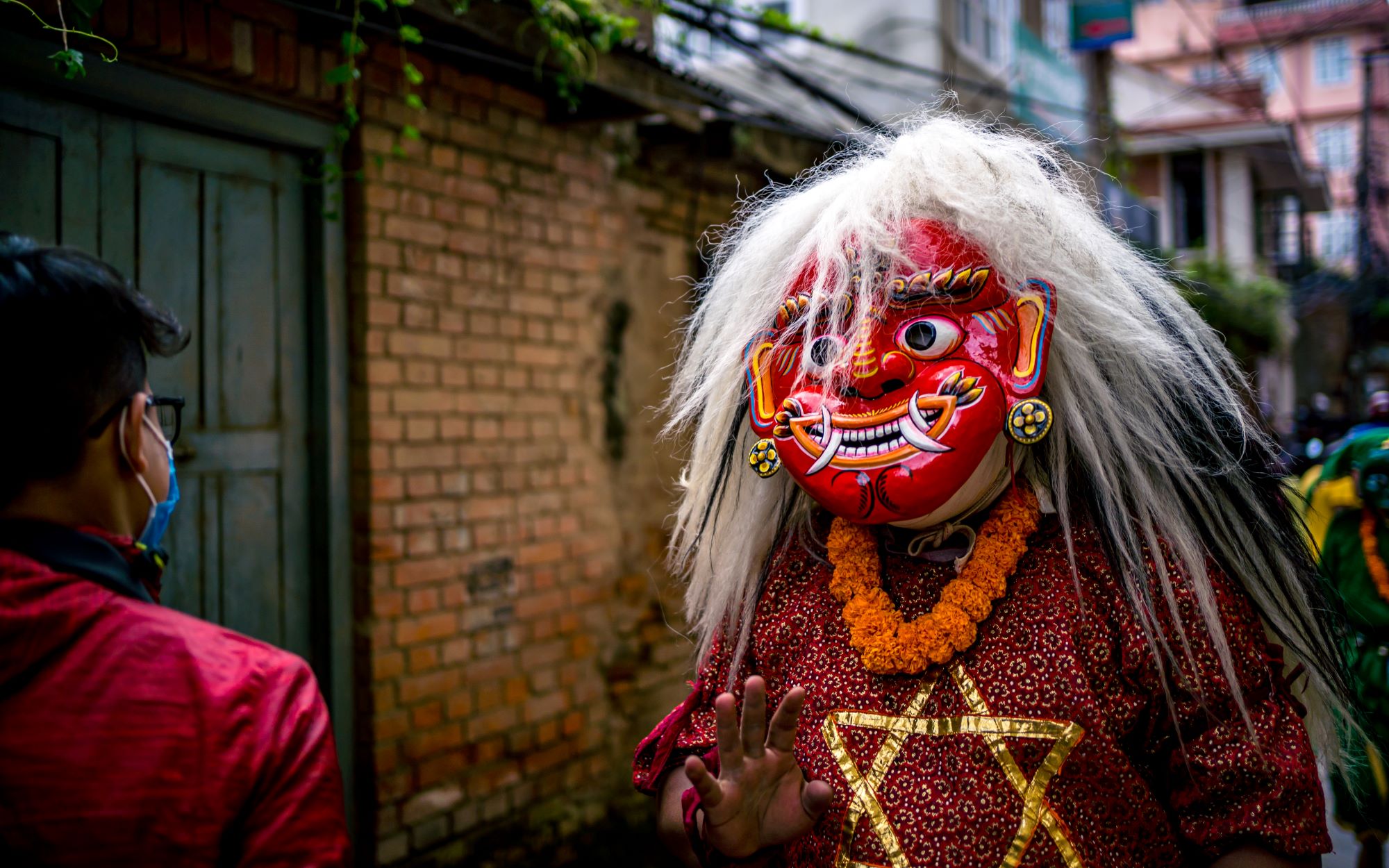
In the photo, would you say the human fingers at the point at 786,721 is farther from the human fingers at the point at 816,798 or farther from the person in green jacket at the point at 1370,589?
the person in green jacket at the point at 1370,589

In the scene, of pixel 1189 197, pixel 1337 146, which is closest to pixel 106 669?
pixel 1189 197

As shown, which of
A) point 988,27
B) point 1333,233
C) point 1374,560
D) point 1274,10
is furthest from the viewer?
point 1274,10

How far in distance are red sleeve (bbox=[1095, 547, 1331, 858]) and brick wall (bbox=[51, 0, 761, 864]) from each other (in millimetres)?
1539

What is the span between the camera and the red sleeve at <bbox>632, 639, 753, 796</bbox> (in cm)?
176

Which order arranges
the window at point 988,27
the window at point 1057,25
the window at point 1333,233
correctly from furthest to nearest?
the window at point 1333,233, the window at point 1057,25, the window at point 988,27

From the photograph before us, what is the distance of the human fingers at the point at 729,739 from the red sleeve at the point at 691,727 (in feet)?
0.79

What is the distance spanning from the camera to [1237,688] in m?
1.45

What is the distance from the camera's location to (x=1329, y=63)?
104 ft

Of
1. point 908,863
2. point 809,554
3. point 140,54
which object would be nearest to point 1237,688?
point 908,863

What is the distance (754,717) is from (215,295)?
2224mm

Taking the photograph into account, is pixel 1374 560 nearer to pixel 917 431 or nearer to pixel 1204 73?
pixel 917 431

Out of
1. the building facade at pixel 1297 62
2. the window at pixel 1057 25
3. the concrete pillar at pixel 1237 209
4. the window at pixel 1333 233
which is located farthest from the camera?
the building facade at pixel 1297 62

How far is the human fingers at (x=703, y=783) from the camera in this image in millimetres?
1418

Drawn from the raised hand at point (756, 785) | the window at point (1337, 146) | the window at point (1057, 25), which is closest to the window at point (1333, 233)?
the window at point (1337, 146)
